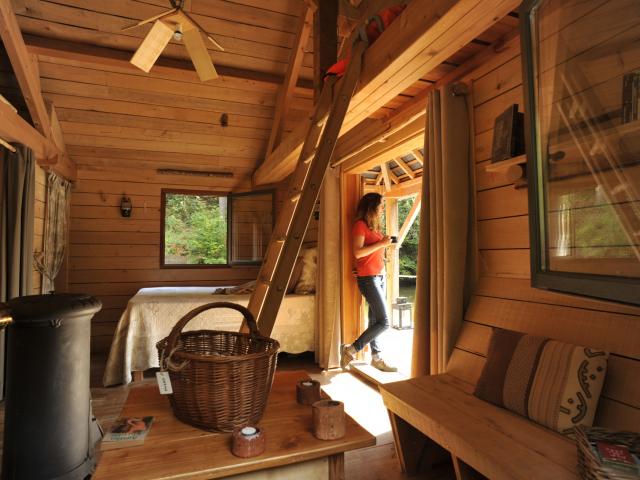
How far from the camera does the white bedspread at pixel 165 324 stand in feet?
10.8

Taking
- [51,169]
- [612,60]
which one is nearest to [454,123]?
[612,60]

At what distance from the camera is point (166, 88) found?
159 inches

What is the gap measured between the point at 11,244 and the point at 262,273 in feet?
7.18

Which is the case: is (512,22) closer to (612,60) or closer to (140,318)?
(612,60)

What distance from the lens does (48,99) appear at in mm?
3893

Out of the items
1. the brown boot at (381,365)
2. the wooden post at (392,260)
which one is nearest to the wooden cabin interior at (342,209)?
the brown boot at (381,365)

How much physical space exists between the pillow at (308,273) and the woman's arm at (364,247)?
898 millimetres

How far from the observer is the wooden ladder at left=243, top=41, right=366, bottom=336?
71.4 inches

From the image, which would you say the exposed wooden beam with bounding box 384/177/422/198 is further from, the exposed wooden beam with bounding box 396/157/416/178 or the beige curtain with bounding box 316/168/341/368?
the beige curtain with bounding box 316/168/341/368

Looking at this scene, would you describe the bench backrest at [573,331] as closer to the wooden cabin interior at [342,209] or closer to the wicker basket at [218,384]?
the wooden cabin interior at [342,209]

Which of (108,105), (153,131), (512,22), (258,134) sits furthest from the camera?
(258,134)

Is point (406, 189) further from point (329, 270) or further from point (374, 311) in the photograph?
point (374, 311)

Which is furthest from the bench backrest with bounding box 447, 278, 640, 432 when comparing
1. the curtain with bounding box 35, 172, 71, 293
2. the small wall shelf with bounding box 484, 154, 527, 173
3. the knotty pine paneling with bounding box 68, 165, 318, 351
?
the curtain with bounding box 35, 172, 71, 293

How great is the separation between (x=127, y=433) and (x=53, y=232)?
3.70m
